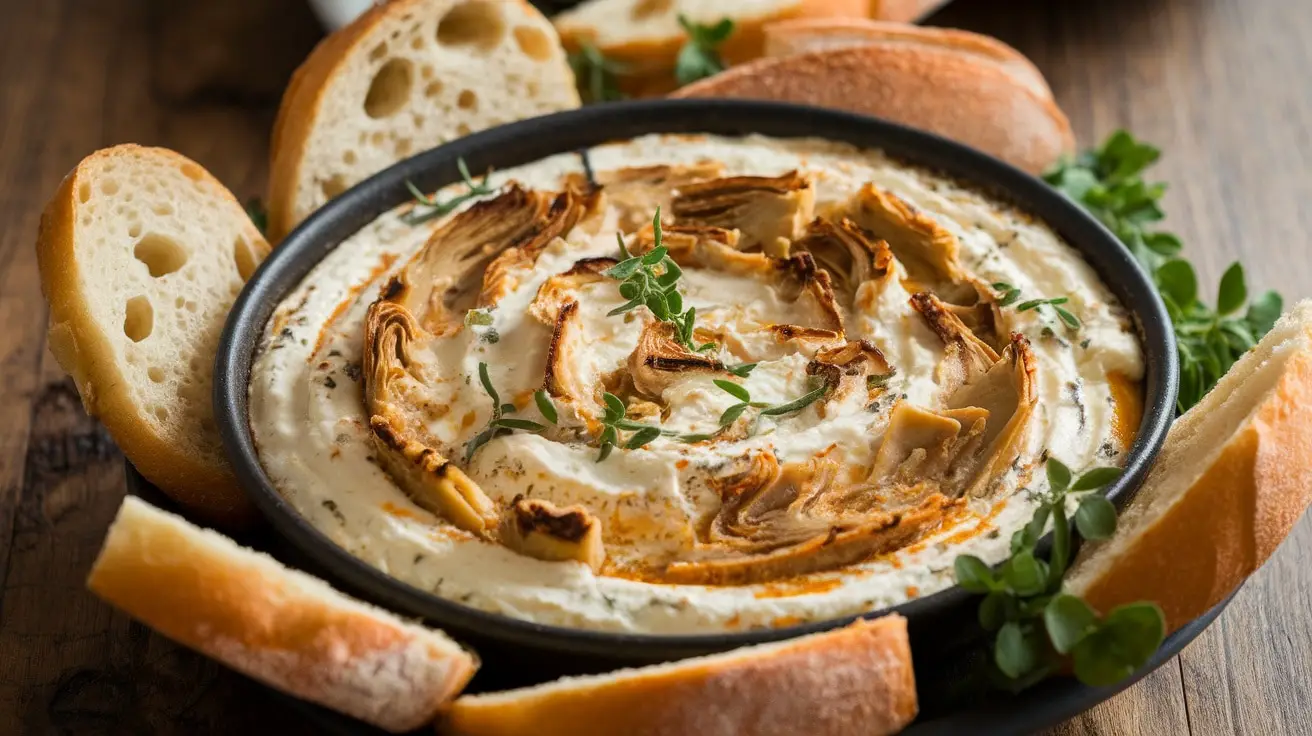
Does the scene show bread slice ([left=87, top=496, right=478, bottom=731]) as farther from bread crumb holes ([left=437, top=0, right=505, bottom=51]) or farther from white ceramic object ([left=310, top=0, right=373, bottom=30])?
white ceramic object ([left=310, top=0, right=373, bottom=30])

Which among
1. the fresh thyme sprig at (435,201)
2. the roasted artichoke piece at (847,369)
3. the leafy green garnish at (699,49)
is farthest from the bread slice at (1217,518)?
the leafy green garnish at (699,49)

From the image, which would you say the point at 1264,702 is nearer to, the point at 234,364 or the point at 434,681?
the point at 434,681

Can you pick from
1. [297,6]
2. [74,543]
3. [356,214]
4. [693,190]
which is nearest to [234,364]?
[356,214]

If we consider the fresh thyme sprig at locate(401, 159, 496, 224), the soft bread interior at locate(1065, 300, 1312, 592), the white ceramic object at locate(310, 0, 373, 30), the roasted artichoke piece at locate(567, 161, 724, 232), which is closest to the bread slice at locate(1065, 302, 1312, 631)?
the soft bread interior at locate(1065, 300, 1312, 592)

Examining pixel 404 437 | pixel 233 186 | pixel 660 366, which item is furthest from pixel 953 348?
pixel 233 186

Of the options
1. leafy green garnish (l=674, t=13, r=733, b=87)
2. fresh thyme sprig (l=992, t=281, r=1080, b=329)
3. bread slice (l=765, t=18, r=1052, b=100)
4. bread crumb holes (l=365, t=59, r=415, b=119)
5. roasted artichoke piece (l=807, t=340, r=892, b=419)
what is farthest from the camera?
leafy green garnish (l=674, t=13, r=733, b=87)

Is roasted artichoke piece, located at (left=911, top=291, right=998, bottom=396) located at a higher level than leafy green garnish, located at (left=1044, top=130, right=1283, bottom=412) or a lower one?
higher
